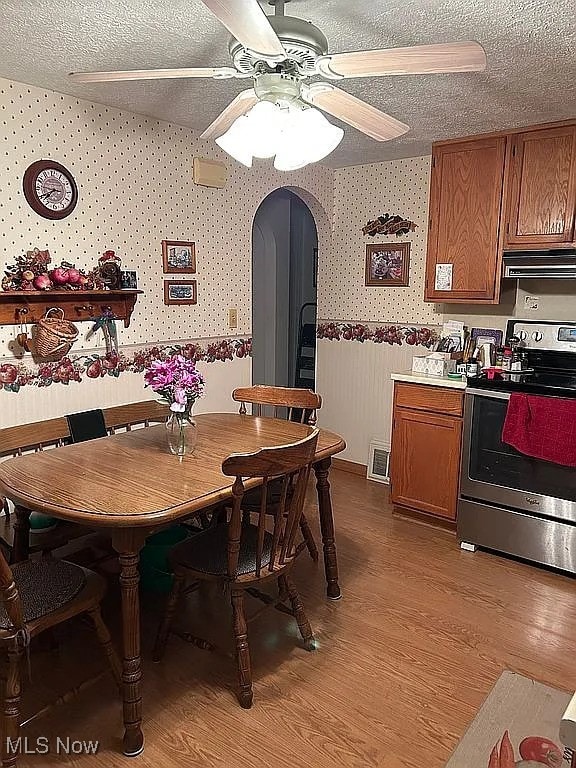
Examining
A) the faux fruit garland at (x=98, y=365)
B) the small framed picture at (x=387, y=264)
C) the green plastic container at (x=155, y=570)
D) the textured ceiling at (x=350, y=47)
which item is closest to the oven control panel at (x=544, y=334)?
the small framed picture at (x=387, y=264)

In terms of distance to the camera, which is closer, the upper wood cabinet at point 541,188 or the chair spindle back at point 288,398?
the chair spindle back at point 288,398

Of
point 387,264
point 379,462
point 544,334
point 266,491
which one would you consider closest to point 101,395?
point 266,491

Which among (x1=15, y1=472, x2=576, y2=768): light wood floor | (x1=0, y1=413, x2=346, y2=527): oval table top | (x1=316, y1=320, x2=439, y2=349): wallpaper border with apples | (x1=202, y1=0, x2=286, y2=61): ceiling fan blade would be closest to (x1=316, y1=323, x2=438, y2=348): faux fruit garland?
(x1=316, y1=320, x2=439, y2=349): wallpaper border with apples

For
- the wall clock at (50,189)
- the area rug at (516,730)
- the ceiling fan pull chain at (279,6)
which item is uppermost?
the ceiling fan pull chain at (279,6)

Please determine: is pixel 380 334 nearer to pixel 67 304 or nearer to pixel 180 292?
pixel 180 292

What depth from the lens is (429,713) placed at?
2096 millimetres

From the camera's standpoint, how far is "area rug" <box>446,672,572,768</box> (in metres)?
1.89

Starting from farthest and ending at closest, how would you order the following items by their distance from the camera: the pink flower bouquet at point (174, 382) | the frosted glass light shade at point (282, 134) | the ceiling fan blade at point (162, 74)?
the pink flower bouquet at point (174, 382) → the frosted glass light shade at point (282, 134) → the ceiling fan blade at point (162, 74)

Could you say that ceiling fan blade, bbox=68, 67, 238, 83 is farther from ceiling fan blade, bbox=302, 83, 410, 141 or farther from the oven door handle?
the oven door handle

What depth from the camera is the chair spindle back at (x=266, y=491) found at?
6.36 ft

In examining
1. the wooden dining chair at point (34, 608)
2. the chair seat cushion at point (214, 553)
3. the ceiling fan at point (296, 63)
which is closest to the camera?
the ceiling fan at point (296, 63)

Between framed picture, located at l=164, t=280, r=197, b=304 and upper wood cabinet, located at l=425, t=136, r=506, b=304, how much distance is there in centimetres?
149

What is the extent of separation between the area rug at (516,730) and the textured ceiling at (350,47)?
2.35 metres

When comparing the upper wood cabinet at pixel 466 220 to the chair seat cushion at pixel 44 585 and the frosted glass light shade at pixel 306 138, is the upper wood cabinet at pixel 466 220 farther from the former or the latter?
the chair seat cushion at pixel 44 585
